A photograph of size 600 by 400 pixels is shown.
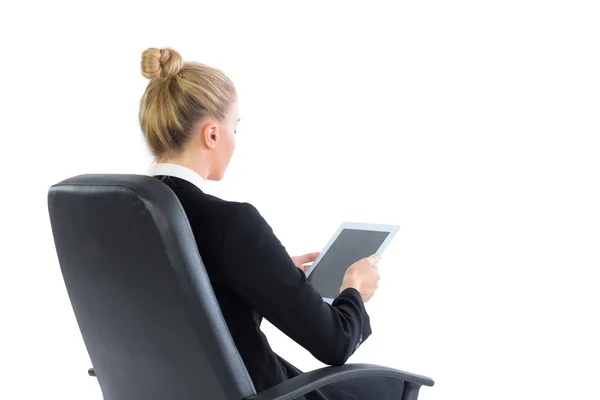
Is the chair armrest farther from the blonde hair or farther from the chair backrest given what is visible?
the blonde hair

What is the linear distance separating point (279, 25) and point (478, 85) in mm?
1016

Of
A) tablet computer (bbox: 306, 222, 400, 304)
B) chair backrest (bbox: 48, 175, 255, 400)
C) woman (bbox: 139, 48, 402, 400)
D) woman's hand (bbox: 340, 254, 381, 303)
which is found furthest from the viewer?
tablet computer (bbox: 306, 222, 400, 304)

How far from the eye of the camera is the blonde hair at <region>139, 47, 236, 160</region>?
203 centimetres

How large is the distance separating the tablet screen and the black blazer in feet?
0.95

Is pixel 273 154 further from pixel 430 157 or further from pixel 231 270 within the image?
pixel 231 270

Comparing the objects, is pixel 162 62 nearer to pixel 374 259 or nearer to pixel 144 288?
pixel 144 288

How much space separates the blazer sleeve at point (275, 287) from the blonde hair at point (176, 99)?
28 centimetres

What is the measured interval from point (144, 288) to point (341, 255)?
67 cm

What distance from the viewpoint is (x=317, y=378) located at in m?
1.87

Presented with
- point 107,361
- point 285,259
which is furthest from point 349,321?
point 107,361

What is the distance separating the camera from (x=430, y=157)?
14.1 feet

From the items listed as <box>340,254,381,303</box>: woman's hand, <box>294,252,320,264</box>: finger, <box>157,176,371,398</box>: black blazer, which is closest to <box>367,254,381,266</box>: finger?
<box>340,254,381,303</box>: woman's hand

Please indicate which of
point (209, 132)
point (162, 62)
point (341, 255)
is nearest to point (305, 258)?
point (341, 255)

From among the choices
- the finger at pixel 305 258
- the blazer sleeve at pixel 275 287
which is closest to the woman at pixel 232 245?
the blazer sleeve at pixel 275 287
